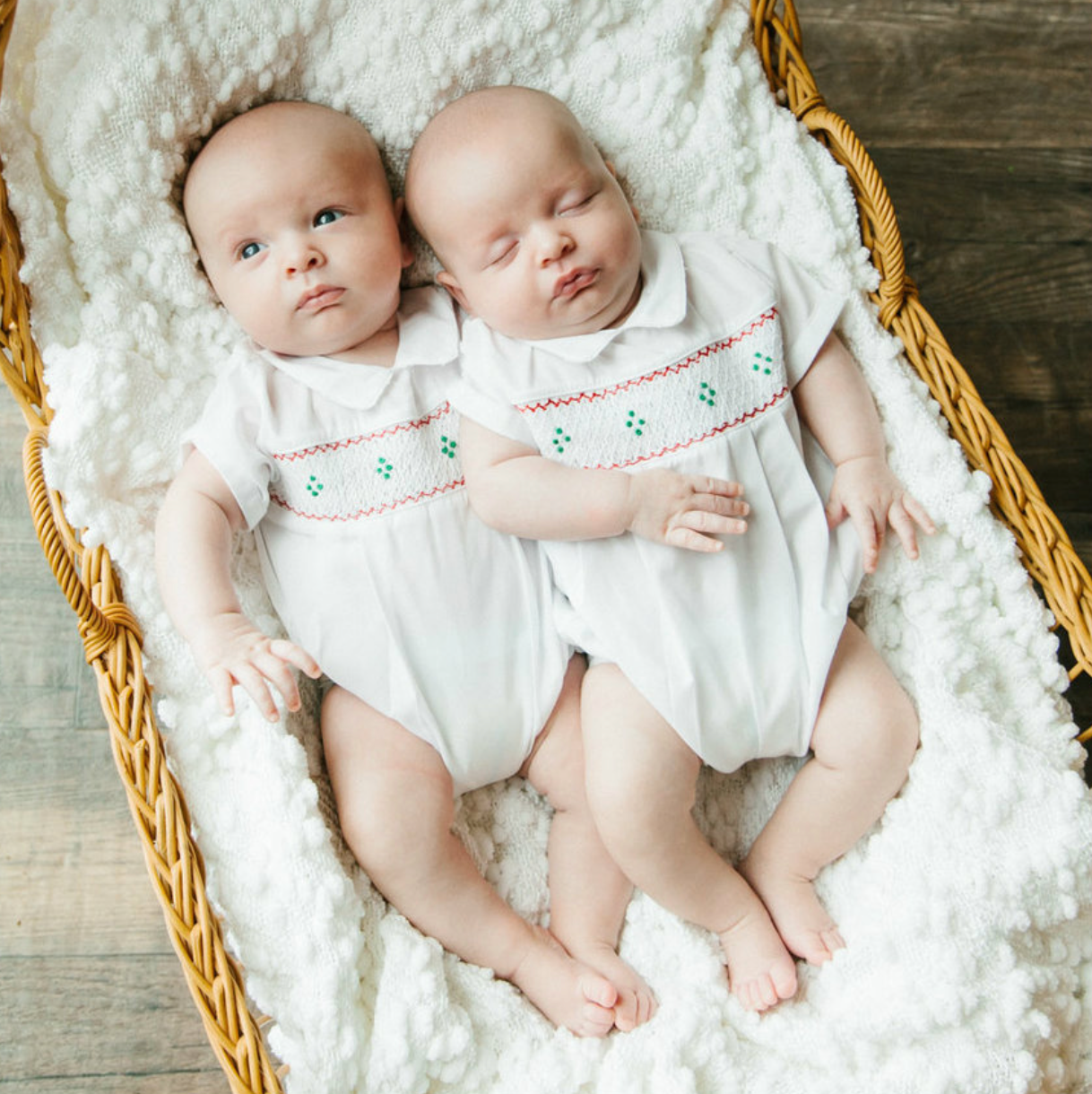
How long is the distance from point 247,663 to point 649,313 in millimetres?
560

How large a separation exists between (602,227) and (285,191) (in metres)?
0.33

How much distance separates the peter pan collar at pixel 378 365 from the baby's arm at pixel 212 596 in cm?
15

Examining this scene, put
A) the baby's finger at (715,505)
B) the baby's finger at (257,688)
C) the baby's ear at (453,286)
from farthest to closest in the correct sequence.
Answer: the baby's ear at (453,286) → the baby's finger at (715,505) → the baby's finger at (257,688)

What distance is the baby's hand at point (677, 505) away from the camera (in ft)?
3.86

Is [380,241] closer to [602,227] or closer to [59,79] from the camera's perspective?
[602,227]

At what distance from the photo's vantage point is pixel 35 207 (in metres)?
1.26

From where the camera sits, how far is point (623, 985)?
125 cm

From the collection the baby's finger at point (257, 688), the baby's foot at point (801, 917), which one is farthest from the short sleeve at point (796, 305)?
the baby's finger at point (257, 688)

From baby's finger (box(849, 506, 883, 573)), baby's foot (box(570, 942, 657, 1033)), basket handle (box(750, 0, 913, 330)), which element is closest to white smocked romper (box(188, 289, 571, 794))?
baby's foot (box(570, 942, 657, 1033))

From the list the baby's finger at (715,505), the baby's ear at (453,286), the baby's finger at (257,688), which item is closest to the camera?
the baby's finger at (257,688)

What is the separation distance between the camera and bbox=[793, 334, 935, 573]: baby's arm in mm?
1258

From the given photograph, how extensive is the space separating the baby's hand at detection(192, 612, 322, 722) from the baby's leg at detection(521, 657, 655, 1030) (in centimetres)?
32

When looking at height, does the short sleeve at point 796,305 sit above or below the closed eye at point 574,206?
below

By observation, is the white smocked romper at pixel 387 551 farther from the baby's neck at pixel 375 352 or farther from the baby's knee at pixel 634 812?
the baby's knee at pixel 634 812
